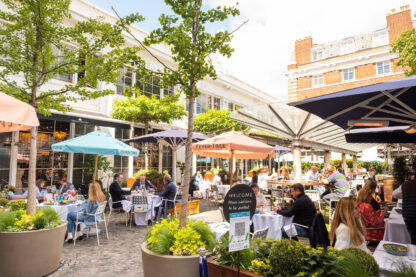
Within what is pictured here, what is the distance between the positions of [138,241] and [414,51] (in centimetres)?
1437

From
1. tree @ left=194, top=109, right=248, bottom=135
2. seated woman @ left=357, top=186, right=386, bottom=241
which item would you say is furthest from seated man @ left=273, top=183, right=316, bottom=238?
tree @ left=194, top=109, right=248, bottom=135

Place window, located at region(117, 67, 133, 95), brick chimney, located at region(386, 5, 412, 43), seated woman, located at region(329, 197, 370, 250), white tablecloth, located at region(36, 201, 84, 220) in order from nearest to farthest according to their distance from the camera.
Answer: seated woman, located at region(329, 197, 370, 250)
white tablecloth, located at region(36, 201, 84, 220)
window, located at region(117, 67, 133, 95)
brick chimney, located at region(386, 5, 412, 43)

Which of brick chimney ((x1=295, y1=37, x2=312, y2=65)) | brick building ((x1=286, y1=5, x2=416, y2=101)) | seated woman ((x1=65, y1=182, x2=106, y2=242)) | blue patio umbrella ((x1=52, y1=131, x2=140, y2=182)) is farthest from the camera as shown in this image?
brick chimney ((x1=295, y1=37, x2=312, y2=65))

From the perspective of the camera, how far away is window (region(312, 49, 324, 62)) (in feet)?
97.8

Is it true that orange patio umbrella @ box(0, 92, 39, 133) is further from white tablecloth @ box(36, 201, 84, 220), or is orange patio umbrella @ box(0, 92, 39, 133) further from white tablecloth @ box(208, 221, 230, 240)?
white tablecloth @ box(36, 201, 84, 220)

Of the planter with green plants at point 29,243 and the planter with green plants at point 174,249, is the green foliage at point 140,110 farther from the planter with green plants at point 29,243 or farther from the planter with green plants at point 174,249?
the planter with green plants at point 174,249

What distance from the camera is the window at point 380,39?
2617cm

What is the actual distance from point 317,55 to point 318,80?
299cm

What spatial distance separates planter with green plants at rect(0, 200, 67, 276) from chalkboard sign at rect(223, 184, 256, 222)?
329cm

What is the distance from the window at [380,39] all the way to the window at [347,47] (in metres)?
2.12

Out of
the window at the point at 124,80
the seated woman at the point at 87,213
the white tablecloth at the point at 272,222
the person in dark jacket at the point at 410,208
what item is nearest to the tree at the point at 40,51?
the seated woman at the point at 87,213

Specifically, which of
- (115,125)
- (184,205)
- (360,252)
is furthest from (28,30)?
(115,125)

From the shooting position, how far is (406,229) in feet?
16.2

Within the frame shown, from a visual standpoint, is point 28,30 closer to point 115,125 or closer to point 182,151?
point 115,125
